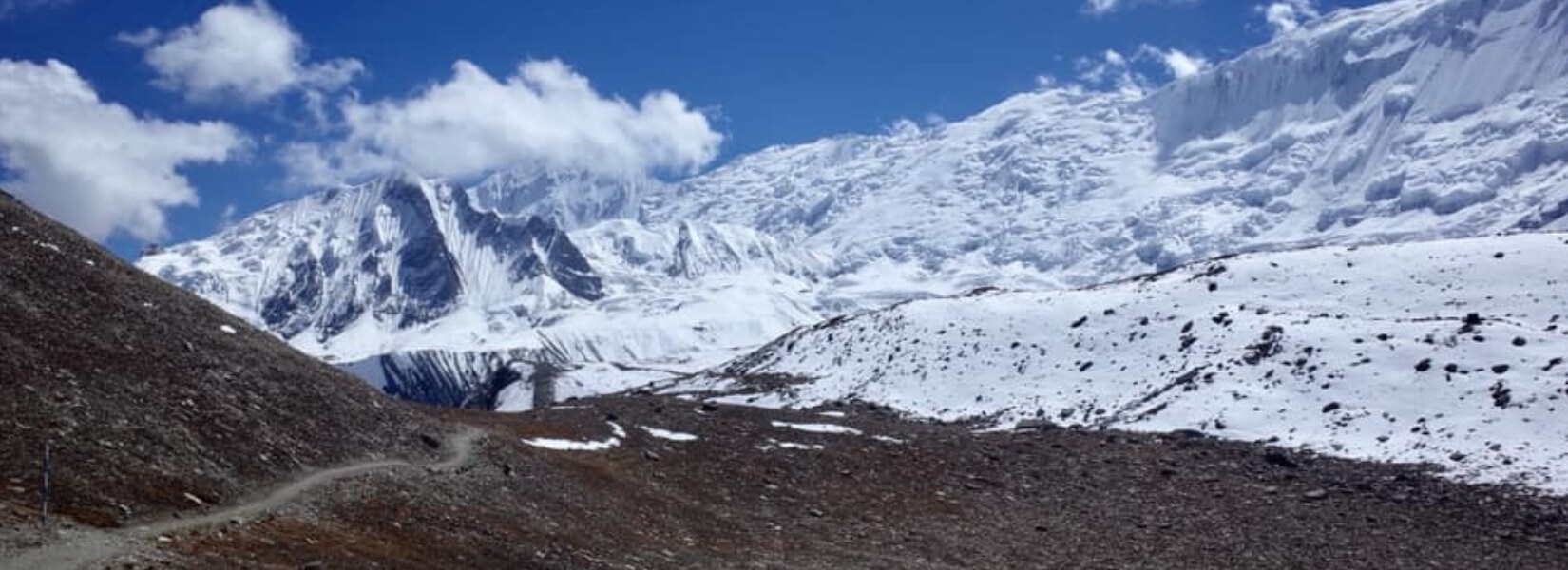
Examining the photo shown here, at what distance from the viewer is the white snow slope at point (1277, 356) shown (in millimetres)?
47188

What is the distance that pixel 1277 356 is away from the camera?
190 ft

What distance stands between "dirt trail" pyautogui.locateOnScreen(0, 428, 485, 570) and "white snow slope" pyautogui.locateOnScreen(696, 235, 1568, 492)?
113 ft

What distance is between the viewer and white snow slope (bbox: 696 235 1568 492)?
47.2 m

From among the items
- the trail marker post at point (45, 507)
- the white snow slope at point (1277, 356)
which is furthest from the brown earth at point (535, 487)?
the white snow slope at point (1277, 356)

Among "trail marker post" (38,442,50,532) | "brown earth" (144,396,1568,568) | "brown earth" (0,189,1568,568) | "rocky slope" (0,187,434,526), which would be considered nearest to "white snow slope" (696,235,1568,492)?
"brown earth" (144,396,1568,568)

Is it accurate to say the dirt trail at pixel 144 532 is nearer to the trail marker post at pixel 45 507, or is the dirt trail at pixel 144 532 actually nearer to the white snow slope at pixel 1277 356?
the trail marker post at pixel 45 507

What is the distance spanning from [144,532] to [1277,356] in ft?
158

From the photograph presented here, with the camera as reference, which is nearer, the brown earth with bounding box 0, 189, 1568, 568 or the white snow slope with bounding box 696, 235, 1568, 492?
the brown earth with bounding box 0, 189, 1568, 568

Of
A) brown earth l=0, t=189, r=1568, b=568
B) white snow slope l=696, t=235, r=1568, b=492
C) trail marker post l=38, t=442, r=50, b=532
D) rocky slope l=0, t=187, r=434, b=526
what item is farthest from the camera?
white snow slope l=696, t=235, r=1568, b=492

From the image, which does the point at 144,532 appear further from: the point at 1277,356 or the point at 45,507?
the point at 1277,356

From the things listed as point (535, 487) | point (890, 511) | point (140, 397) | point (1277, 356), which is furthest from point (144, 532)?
point (1277, 356)

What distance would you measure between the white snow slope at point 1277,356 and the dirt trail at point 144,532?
34455 mm

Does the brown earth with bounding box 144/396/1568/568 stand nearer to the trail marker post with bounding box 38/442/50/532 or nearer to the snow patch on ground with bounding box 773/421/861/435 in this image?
the trail marker post with bounding box 38/442/50/532

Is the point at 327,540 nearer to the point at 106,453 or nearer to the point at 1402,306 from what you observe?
the point at 106,453
